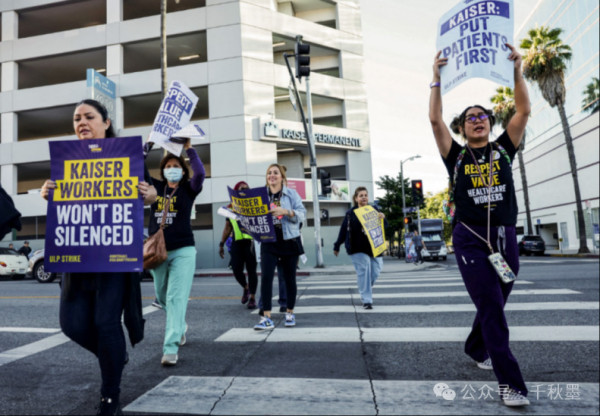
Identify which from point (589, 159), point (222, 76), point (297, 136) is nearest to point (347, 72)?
point (297, 136)

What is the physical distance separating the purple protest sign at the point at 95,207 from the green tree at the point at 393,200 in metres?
40.1

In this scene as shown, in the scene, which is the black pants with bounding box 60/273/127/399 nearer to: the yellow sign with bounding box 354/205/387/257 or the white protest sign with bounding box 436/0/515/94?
the white protest sign with bounding box 436/0/515/94

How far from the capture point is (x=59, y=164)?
2.56m

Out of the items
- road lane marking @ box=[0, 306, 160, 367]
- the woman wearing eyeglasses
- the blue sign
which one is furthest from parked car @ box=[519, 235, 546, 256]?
road lane marking @ box=[0, 306, 160, 367]

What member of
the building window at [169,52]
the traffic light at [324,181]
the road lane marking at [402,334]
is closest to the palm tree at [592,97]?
the traffic light at [324,181]

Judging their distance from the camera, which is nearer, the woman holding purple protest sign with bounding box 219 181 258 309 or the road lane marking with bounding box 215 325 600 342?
the road lane marking with bounding box 215 325 600 342

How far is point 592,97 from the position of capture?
33.2 meters

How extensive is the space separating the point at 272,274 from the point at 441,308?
Answer: 2654 millimetres

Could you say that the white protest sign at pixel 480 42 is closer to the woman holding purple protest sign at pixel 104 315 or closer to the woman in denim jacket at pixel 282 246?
the woman holding purple protest sign at pixel 104 315

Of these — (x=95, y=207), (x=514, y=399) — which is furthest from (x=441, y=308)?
(x=95, y=207)

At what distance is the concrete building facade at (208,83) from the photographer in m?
22.3

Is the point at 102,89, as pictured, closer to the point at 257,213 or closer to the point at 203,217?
the point at 203,217

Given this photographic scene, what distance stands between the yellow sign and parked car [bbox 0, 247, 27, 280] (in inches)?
174

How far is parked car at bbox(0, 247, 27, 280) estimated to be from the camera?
12.2 ft
